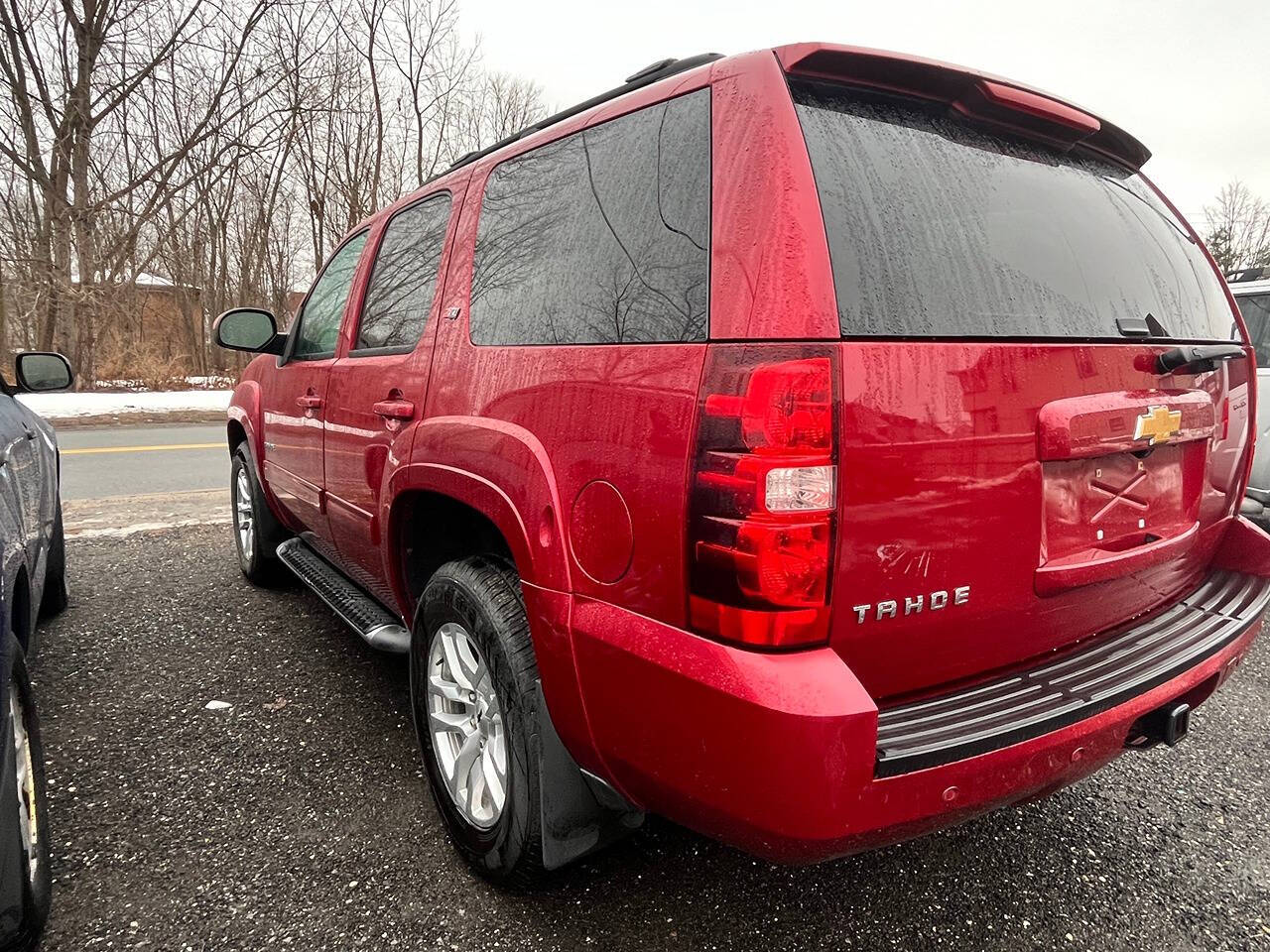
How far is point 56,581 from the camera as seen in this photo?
3816 mm

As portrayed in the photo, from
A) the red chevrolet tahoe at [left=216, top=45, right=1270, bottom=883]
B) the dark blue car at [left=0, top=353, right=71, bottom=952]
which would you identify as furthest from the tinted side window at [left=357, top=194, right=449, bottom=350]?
the dark blue car at [left=0, top=353, right=71, bottom=952]

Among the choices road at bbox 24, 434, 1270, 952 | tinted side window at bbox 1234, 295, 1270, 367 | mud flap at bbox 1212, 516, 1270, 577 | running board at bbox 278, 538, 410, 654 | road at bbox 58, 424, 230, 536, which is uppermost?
tinted side window at bbox 1234, 295, 1270, 367

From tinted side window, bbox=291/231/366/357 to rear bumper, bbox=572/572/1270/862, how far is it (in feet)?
7.07

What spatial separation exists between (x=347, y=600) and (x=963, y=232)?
2.40 metres

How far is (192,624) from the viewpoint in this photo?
3.80 meters

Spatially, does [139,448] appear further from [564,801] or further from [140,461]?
[564,801]

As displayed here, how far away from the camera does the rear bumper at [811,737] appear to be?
4.19 ft

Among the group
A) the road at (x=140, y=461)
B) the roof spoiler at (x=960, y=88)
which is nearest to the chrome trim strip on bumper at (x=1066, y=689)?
the roof spoiler at (x=960, y=88)

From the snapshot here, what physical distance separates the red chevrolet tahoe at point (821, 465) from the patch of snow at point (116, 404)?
528 inches

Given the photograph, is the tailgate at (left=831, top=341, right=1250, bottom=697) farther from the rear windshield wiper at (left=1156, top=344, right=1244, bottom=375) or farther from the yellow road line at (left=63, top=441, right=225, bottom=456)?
the yellow road line at (left=63, top=441, right=225, bottom=456)

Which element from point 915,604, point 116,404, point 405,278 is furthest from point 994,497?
point 116,404

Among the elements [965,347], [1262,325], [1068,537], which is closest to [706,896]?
[1068,537]

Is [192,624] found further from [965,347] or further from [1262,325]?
[1262,325]

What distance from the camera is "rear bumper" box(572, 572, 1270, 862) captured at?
1.28 metres
